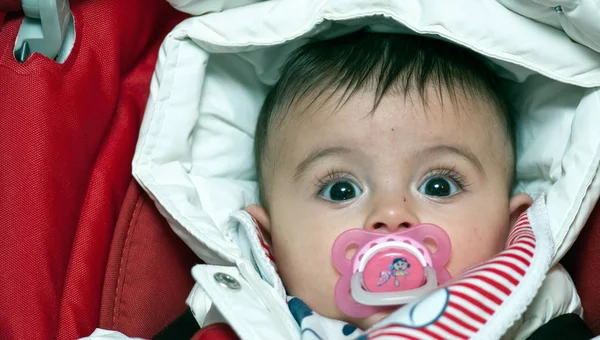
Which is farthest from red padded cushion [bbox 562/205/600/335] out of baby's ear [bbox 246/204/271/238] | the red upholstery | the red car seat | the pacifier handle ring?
the red upholstery

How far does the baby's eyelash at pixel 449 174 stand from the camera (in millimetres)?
1312

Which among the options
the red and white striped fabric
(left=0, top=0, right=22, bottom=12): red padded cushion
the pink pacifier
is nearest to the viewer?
the red and white striped fabric

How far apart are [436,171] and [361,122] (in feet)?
0.48

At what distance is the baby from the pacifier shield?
0.05 metres

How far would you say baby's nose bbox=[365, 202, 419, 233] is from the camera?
1.23 meters

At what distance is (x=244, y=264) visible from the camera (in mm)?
1312

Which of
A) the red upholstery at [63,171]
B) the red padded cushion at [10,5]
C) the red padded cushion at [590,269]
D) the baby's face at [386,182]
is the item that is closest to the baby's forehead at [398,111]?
the baby's face at [386,182]

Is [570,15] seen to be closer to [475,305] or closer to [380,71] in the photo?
[380,71]

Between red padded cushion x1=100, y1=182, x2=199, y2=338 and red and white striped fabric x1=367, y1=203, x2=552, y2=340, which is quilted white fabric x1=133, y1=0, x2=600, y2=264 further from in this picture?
red and white striped fabric x1=367, y1=203, x2=552, y2=340

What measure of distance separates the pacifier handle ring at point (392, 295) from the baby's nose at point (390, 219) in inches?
3.3

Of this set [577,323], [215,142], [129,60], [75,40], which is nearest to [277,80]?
[215,142]

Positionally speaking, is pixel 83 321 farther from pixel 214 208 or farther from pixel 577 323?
pixel 577 323

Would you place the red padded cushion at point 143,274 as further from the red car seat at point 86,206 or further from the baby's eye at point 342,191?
the baby's eye at point 342,191

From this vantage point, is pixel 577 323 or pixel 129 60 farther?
pixel 129 60
